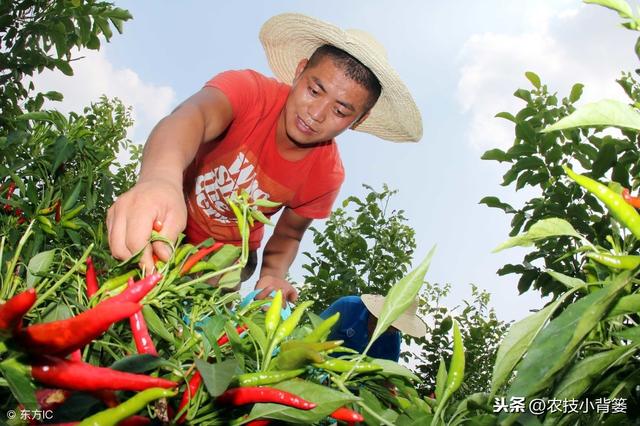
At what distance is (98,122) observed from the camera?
4340 mm

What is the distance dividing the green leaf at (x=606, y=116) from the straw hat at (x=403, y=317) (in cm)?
224

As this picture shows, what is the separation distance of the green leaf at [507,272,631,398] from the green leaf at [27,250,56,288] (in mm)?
560

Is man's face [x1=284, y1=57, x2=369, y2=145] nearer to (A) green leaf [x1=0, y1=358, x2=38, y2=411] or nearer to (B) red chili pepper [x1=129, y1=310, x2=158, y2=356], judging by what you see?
(B) red chili pepper [x1=129, y1=310, x2=158, y2=356]

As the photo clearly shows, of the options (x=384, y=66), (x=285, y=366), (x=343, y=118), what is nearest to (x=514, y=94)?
(x=384, y=66)

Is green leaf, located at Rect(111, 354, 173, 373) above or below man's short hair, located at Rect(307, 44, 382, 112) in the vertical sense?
below

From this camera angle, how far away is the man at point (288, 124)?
211 cm

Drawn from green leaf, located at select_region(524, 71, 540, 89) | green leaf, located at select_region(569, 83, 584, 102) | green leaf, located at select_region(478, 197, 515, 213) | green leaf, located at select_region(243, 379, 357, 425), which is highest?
green leaf, located at select_region(524, 71, 540, 89)

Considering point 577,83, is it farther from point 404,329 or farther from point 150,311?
point 150,311

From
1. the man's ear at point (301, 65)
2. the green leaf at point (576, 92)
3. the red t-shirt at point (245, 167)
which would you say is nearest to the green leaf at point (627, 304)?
the red t-shirt at point (245, 167)

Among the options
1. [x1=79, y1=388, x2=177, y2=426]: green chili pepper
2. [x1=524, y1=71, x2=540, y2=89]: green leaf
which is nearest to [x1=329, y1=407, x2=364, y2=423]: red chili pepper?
[x1=79, y1=388, x2=177, y2=426]: green chili pepper

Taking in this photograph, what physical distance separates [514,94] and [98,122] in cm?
343

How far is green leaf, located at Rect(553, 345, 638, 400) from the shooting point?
572 mm

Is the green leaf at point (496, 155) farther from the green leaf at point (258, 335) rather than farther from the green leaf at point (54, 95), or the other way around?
the green leaf at point (54, 95)

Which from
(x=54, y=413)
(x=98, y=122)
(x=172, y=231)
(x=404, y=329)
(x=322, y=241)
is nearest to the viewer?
(x=54, y=413)
